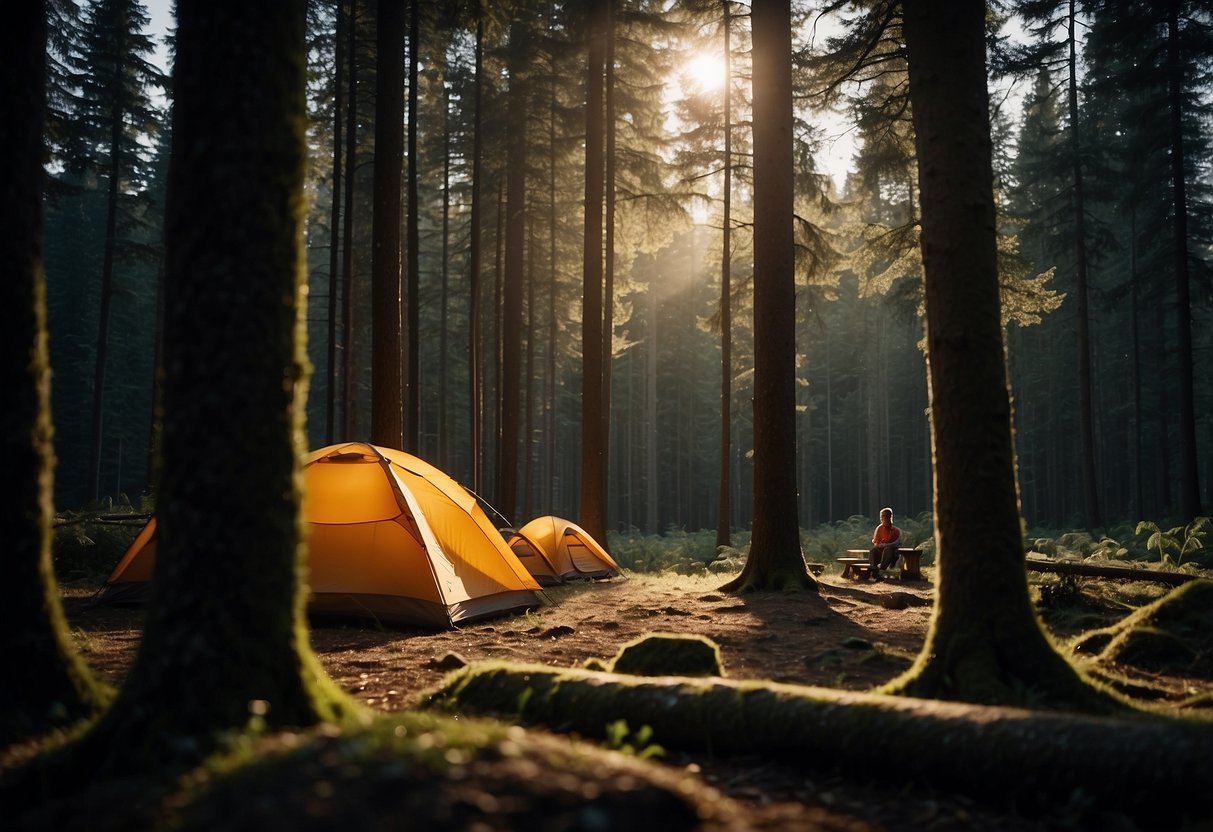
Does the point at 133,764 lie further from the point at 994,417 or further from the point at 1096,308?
the point at 1096,308

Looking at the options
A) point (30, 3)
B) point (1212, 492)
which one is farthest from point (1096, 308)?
point (30, 3)

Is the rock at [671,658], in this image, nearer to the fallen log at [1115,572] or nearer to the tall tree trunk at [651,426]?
the fallen log at [1115,572]

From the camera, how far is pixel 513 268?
2114 cm

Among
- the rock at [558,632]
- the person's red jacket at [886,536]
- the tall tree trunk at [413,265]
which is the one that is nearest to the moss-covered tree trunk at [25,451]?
the rock at [558,632]

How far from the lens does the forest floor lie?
325 cm

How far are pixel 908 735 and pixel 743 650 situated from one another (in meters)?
3.70

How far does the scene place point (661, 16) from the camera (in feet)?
56.4

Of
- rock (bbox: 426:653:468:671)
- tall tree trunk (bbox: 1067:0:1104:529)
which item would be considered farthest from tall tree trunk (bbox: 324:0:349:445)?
tall tree trunk (bbox: 1067:0:1104:529)

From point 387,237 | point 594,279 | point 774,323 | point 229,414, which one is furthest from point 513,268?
point 229,414

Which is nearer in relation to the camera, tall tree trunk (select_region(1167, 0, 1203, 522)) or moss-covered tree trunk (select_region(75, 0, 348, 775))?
moss-covered tree trunk (select_region(75, 0, 348, 775))

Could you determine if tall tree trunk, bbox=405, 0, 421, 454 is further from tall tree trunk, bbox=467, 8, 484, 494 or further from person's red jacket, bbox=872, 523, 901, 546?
person's red jacket, bbox=872, 523, 901, 546

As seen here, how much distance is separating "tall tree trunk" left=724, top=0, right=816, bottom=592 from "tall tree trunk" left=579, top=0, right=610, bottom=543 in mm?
5225

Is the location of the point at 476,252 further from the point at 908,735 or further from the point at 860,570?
the point at 908,735

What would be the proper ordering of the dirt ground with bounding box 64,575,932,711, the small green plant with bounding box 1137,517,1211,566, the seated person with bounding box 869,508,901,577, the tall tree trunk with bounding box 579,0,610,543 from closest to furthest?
1. the dirt ground with bounding box 64,575,932,711
2. the small green plant with bounding box 1137,517,1211,566
3. the seated person with bounding box 869,508,901,577
4. the tall tree trunk with bounding box 579,0,610,543
